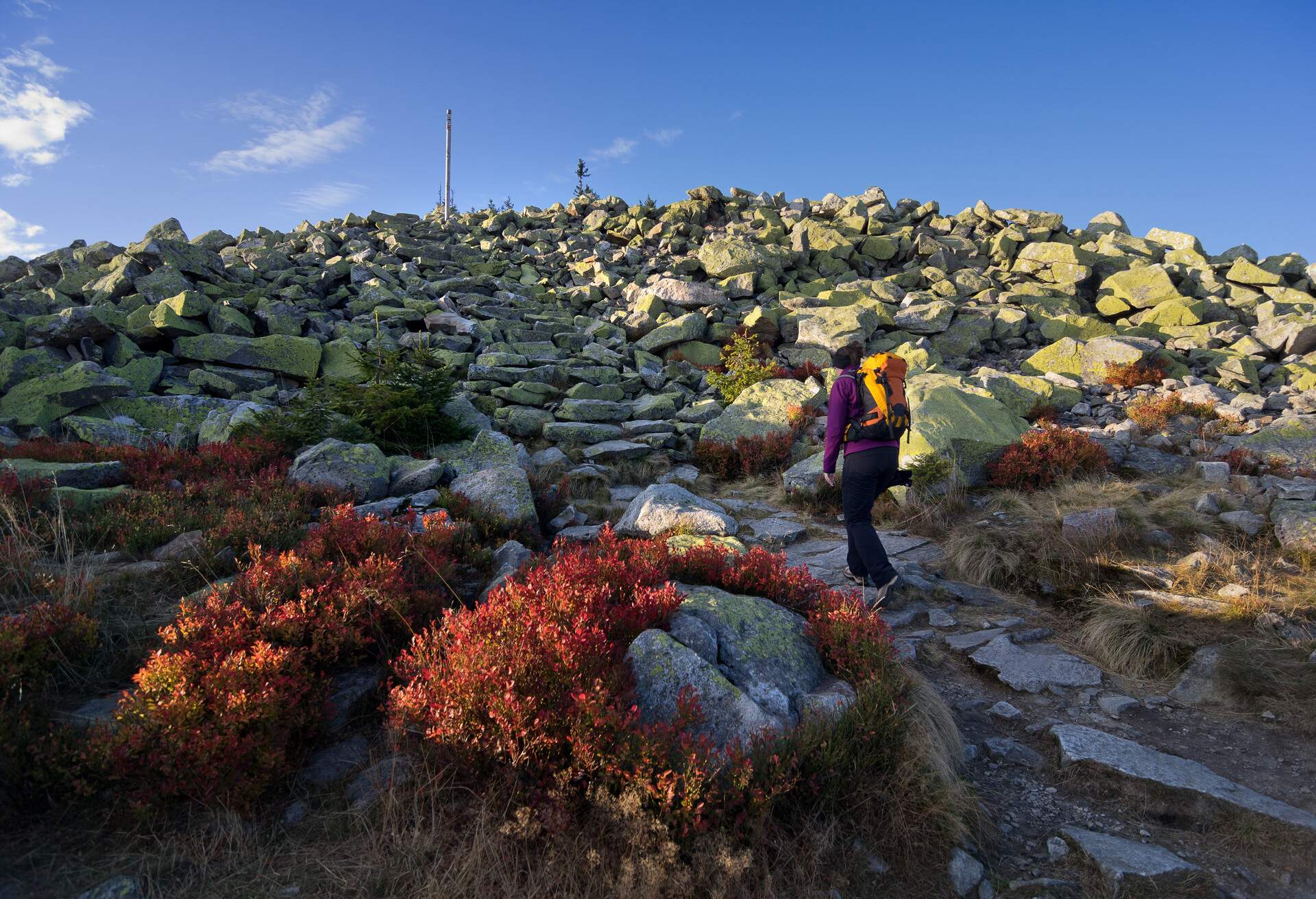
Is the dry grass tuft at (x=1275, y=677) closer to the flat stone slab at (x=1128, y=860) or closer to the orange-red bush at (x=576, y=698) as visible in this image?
the flat stone slab at (x=1128, y=860)

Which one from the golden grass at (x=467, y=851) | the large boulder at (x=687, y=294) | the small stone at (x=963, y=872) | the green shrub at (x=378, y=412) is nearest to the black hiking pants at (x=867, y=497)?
the golden grass at (x=467, y=851)

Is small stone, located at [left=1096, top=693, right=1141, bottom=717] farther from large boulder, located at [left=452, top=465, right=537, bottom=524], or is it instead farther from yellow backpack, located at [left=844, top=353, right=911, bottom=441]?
large boulder, located at [left=452, top=465, right=537, bottom=524]

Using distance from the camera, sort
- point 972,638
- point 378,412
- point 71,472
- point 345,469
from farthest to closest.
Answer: point 378,412 < point 345,469 < point 71,472 < point 972,638

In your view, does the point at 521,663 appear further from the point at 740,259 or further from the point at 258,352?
the point at 740,259

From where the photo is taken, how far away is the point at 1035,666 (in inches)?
221

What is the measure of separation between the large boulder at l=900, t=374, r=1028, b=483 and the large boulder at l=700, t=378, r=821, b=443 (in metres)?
2.70

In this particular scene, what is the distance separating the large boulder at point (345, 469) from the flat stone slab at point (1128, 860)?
7.43 metres

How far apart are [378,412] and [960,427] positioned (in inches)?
384

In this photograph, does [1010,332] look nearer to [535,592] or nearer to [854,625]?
[854,625]

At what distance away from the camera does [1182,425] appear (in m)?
13.8

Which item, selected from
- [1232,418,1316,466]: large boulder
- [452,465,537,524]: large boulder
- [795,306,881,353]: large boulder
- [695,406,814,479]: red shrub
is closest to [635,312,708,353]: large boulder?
[795,306,881,353]: large boulder

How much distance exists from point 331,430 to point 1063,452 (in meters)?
11.8

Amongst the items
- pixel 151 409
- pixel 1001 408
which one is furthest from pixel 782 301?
pixel 151 409

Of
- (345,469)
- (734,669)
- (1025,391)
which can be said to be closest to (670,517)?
(734,669)
